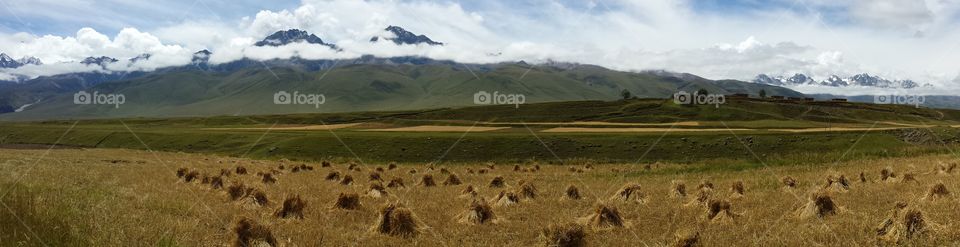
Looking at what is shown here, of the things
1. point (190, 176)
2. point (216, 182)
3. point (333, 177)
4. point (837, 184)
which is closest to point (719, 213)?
point (837, 184)

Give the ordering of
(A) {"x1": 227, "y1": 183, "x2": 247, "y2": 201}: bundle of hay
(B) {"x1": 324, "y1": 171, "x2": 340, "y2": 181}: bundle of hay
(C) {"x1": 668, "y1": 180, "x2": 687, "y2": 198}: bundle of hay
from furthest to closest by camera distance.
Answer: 1. (B) {"x1": 324, "y1": 171, "x2": 340, "y2": 181}: bundle of hay
2. (C) {"x1": 668, "y1": 180, "x2": 687, "y2": 198}: bundle of hay
3. (A) {"x1": 227, "y1": 183, "x2": 247, "y2": 201}: bundle of hay

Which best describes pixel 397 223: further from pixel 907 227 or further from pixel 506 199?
pixel 907 227

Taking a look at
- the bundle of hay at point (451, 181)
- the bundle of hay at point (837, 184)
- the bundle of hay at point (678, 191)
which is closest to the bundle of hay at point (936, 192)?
the bundle of hay at point (837, 184)

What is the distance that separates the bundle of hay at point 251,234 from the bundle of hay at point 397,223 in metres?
2.66

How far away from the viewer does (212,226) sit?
47.7 feet

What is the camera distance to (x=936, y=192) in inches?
666

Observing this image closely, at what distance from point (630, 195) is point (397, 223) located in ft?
29.6

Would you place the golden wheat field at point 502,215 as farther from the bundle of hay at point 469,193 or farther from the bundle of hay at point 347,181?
the bundle of hay at point 347,181

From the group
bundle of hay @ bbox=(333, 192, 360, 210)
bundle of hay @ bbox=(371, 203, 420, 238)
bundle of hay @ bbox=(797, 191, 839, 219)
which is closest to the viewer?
bundle of hay @ bbox=(371, 203, 420, 238)

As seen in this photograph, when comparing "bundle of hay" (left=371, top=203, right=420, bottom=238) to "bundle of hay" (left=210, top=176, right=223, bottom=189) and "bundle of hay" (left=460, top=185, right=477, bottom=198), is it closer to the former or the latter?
"bundle of hay" (left=460, top=185, right=477, bottom=198)

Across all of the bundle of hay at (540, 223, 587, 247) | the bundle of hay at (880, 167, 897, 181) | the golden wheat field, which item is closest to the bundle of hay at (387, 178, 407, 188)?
the golden wheat field

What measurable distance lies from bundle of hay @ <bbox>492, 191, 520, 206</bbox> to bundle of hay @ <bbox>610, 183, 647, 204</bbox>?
330 cm

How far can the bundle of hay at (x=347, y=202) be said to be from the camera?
18.6m

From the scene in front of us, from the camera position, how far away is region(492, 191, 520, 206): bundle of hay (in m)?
19.9
